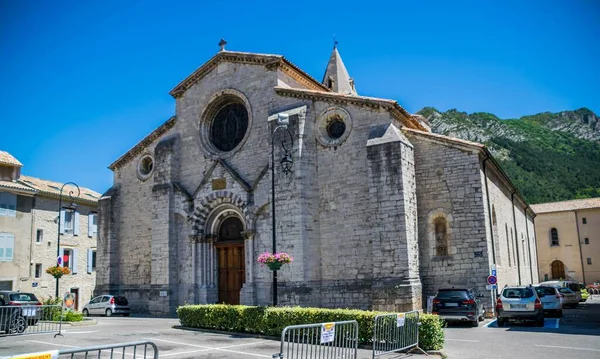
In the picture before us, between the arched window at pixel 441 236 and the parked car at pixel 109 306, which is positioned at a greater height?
the arched window at pixel 441 236

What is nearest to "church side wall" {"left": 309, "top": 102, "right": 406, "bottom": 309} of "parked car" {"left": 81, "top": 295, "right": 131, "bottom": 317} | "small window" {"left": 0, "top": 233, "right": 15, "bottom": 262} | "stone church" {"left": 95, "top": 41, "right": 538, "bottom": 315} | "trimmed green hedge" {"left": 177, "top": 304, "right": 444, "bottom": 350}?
"stone church" {"left": 95, "top": 41, "right": 538, "bottom": 315}

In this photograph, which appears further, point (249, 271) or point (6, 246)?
point (6, 246)

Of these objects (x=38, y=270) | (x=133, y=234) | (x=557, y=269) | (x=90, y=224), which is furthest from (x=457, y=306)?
(x=557, y=269)

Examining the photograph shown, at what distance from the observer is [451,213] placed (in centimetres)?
2025

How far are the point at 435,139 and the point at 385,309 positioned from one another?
745cm

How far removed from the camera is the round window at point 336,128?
2191cm

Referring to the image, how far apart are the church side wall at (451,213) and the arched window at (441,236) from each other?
13 cm

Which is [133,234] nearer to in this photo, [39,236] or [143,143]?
[143,143]

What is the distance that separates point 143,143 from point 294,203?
11.8 m

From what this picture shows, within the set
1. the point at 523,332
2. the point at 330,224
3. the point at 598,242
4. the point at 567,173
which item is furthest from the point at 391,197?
the point at 567,173

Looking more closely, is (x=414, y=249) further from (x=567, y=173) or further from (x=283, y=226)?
(x=567, y=173)

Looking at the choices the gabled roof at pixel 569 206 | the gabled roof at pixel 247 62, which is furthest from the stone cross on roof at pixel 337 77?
the gabled roof at pixel 569 206

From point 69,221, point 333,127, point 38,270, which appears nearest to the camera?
point 333,127

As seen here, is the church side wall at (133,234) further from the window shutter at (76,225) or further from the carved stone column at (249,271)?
the window shutter at (76,225)
